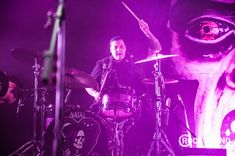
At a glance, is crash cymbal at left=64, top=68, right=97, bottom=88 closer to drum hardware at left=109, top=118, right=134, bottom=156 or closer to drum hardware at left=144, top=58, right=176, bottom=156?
drum hardware at left=109, top=118, right=134, bottom=156

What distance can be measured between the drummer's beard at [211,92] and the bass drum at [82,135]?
2134 mm

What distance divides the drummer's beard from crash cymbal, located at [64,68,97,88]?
2195mm

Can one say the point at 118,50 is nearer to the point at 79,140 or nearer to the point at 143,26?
the point at 143,26

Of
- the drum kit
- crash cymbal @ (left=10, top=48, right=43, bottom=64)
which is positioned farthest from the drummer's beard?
crash cymbal @ (left=10, top=48, right=43, bottom=64)

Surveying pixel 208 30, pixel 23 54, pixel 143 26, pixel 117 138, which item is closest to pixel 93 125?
pixel 117 138

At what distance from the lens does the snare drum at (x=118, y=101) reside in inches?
230

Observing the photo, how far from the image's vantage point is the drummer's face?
22.4ft

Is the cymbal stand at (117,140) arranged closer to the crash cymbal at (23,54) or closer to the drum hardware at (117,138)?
the drum hardware at (117,138)

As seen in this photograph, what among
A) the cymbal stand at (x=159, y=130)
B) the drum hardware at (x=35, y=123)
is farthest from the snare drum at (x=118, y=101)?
the drum hardware at (x=35, y=123)

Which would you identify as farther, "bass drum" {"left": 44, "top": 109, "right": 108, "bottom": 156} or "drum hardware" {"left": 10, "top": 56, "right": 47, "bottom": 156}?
"drum hardware" {"left": 10, "top": 56, "right": 47, "bottom": 156}

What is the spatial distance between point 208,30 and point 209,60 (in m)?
0.62

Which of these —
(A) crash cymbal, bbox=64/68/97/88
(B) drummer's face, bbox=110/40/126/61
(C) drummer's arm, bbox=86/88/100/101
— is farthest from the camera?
(B) drummer's face, bbox=110/40/126/61

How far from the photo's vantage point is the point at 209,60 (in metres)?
7.27

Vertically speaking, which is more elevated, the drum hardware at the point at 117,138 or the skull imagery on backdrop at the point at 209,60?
the skull imagery on backdrop at the point at 209,60
